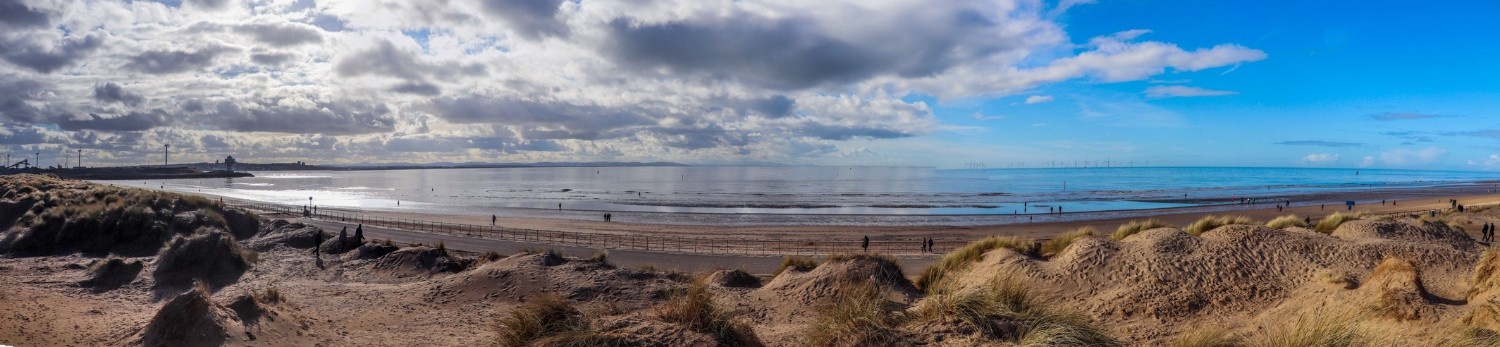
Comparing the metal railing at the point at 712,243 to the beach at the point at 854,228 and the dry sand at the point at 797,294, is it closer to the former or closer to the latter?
the beach at the point at 854,228

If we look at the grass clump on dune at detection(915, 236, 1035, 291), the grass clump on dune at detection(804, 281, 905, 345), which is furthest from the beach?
the grass clump on dune at detection(804, 281, 905, 345)

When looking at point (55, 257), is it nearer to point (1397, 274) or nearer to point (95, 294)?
point (95, 294)

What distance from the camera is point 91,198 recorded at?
27078mm

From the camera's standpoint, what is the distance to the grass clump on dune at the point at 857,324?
23.6ft

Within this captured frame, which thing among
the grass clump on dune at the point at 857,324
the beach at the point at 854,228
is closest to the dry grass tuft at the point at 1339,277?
the grass clump on dune at the point at 857,324

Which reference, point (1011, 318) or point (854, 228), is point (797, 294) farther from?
point (854, 228)

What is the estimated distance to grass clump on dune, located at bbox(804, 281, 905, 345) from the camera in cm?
721

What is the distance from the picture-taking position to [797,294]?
14164 mm

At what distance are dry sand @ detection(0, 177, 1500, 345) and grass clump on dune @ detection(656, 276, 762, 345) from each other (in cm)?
11

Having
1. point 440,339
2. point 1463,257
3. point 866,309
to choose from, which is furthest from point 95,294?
point 1463,257

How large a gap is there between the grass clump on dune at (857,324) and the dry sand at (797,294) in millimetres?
97

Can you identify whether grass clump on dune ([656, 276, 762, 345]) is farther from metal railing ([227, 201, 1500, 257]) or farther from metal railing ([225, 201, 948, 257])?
metal railing ([225, 201, 948, 257])

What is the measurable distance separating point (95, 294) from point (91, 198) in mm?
16611

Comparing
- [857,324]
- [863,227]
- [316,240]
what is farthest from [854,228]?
[857,324]
